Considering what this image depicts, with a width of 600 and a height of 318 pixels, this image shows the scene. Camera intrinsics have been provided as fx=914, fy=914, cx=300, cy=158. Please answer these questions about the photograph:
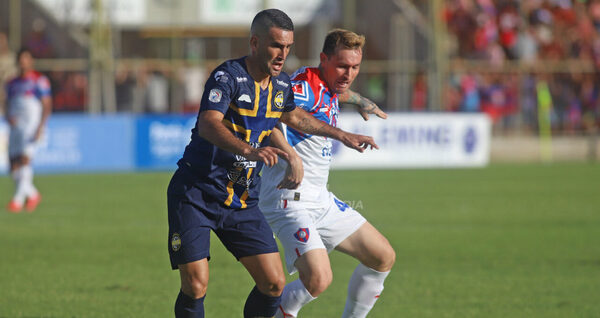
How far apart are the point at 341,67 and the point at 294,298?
1553mm

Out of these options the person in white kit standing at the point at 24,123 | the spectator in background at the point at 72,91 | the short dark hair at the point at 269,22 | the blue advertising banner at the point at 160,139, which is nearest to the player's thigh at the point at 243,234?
the short dark hair at the point at 269,22

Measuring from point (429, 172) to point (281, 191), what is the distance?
1618 cm

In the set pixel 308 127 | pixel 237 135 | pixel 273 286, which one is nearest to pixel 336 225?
pixel 308 127

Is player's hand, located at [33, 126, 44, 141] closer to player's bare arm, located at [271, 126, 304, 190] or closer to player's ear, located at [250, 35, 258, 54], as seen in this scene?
player's bare arm, located at [271, 126, 304, 190]

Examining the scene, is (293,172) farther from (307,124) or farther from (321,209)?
(321,209)

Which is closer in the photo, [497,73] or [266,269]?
[266,269]

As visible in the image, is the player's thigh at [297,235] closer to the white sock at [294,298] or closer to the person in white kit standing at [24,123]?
the white sock at [294,298]

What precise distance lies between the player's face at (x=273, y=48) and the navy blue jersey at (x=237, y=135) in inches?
5.9

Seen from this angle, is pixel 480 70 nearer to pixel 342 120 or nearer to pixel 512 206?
pixel 342 120

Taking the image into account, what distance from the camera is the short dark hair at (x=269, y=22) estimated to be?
5.14 m

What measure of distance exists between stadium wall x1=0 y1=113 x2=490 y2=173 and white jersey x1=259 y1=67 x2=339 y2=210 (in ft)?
48.9

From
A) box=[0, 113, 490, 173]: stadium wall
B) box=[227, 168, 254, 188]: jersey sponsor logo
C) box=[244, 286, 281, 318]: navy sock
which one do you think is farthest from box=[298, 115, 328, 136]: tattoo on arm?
box=[0, 113, 490, 173]: stadium wall

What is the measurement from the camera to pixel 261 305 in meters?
5.52

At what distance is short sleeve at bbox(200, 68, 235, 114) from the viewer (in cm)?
503
